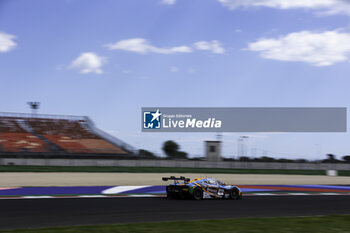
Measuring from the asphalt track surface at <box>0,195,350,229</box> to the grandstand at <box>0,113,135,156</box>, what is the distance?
2827 cm

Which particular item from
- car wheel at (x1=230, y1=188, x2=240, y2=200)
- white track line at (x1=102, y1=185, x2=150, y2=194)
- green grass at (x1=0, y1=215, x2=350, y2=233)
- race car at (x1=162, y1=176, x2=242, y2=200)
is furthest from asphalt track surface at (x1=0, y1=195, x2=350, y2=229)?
white track line at (x1=102, y1=185, x2=150, y2=194)

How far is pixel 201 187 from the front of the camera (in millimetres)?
15938

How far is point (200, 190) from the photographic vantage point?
15.9m

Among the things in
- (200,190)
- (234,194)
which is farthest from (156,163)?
(200,190)

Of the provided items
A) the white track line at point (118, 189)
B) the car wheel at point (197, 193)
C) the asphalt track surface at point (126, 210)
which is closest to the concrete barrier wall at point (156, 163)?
the white track line at point (118, 189)

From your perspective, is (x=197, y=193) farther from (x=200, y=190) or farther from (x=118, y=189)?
(x=118, y=189)

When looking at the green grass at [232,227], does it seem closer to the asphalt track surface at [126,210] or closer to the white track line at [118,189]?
the asphalt track surface at [126,210]

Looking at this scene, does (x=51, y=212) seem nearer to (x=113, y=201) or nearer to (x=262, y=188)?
(x=113, y=201)

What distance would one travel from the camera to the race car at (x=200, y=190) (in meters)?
15.7

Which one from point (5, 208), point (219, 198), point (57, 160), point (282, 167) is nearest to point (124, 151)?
point (57, 160)

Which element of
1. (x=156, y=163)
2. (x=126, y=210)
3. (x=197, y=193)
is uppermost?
(x=156, y=163)

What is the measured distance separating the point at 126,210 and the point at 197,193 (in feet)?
14.1

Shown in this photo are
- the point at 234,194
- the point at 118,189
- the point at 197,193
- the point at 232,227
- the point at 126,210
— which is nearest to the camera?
the point at 232,227

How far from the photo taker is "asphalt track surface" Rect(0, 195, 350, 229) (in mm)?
10070
